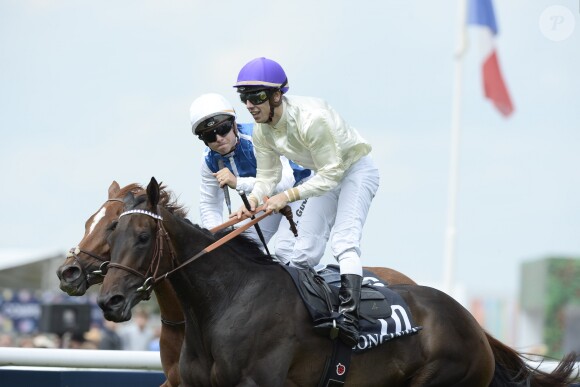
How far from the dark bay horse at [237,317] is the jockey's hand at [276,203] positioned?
0.26 metres

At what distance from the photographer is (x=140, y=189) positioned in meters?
6.77

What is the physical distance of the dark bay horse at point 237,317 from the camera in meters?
5.64

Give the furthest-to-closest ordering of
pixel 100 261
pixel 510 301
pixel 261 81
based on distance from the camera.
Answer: pixel 510 301 → pixel 100 261 → pixel 261 81

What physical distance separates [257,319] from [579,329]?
918 inches

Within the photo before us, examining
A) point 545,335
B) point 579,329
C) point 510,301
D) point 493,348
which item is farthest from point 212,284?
point 510,301

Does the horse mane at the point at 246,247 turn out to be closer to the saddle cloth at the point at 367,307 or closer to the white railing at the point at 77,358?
the saddle cloth at the point at 367,307

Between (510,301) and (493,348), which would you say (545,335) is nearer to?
(510,301)

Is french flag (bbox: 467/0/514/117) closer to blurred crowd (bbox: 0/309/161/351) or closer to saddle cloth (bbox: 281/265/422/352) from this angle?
blurred crowd (bbox: 0/309/161/351)

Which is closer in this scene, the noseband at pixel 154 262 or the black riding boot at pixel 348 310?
the noseband at pixel 154 262

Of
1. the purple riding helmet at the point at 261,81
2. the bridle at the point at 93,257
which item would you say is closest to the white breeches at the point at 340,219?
the purple riding helmet at the point at 261,81

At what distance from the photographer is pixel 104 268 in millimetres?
6438

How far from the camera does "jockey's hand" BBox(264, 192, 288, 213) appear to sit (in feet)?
19.9

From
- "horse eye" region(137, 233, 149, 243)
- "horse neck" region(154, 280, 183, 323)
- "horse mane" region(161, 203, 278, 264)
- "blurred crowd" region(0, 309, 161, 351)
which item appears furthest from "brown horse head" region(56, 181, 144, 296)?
"blurred crowd" region(0, 309, 161, 351)

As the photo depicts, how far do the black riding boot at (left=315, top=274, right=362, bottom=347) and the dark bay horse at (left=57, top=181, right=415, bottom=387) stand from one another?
3.53 feet
